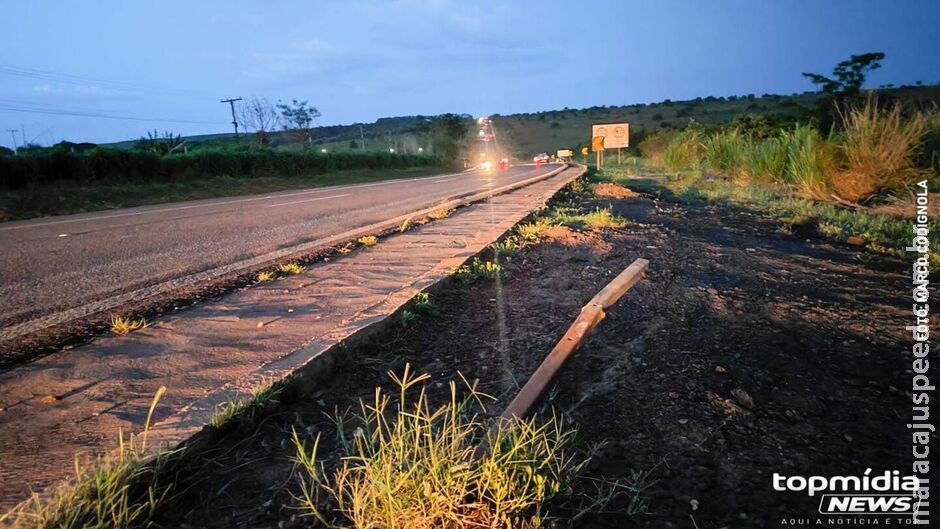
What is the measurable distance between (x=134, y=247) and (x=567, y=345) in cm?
550

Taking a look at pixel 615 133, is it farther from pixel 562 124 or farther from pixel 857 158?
pixel 562 124

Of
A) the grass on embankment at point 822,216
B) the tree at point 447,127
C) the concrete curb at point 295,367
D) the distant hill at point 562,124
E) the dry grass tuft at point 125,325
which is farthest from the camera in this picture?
the tree at point 447,127

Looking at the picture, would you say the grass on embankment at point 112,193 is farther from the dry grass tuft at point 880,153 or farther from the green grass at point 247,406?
the dry grass tuft at point 880,153

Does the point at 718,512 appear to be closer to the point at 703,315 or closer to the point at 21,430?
the point at 703,315

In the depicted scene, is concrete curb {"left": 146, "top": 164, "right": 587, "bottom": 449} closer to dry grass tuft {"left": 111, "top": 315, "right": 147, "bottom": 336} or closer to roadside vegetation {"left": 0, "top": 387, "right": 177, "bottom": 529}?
roadside vegetation {"left": 0, "top": 387, "right": 177, "bottom": 529}

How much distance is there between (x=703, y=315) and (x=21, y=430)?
313cm

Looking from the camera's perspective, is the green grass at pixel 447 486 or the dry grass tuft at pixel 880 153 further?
the dry grass tuft at pixel 880 153

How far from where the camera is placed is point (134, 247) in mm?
5410

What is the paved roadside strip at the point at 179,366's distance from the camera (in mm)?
1565

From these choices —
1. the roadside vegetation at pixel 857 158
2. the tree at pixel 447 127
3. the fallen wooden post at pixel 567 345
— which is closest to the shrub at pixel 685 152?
the roadside vegetation at pixel 857 158

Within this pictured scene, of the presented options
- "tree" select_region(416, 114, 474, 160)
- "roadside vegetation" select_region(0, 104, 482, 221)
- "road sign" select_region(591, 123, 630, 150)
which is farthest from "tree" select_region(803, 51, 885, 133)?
"tree" select_region(416, 114, 474, 160)

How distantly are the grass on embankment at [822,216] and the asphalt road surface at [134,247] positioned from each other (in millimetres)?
5754

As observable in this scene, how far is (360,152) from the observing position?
30328 mm

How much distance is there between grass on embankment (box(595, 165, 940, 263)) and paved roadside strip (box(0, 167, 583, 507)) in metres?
4.53
